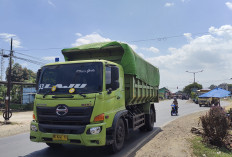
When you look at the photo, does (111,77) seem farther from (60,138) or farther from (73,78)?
(60,138)

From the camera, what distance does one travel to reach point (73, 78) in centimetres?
554

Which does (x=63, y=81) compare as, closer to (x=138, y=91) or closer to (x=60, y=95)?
(x=60, y=95)

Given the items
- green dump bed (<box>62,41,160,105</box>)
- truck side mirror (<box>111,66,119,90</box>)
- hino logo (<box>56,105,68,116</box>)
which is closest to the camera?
hino logo (<box>56,105,68,116</box>)

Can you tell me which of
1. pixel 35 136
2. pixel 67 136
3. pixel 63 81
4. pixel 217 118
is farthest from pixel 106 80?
pixel 217 118

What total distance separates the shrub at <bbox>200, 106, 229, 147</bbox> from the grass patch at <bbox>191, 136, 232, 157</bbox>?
404 millimetres

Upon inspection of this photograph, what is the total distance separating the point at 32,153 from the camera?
6.18 metres

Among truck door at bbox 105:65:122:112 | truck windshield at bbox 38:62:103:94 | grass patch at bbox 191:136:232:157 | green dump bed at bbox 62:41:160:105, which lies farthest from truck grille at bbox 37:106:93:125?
grass patch at bbox 191:136:232:157

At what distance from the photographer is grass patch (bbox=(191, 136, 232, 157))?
5.89 meters

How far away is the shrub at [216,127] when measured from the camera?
7061 mm

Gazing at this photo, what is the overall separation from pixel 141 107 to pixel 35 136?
16.8 ft

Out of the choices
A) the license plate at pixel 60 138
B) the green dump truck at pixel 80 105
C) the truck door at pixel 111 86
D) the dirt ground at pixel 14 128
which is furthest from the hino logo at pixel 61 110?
the dirt ground at pixel 14 128

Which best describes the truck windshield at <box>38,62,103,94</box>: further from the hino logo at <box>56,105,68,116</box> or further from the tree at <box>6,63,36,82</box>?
the tree at <box>6,63,36,82</box>

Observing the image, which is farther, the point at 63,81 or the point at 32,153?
the point at 32,153

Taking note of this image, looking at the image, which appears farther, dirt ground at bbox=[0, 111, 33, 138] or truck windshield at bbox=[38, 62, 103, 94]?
dirt ground at bbox=[0, 111, 33, 138]
